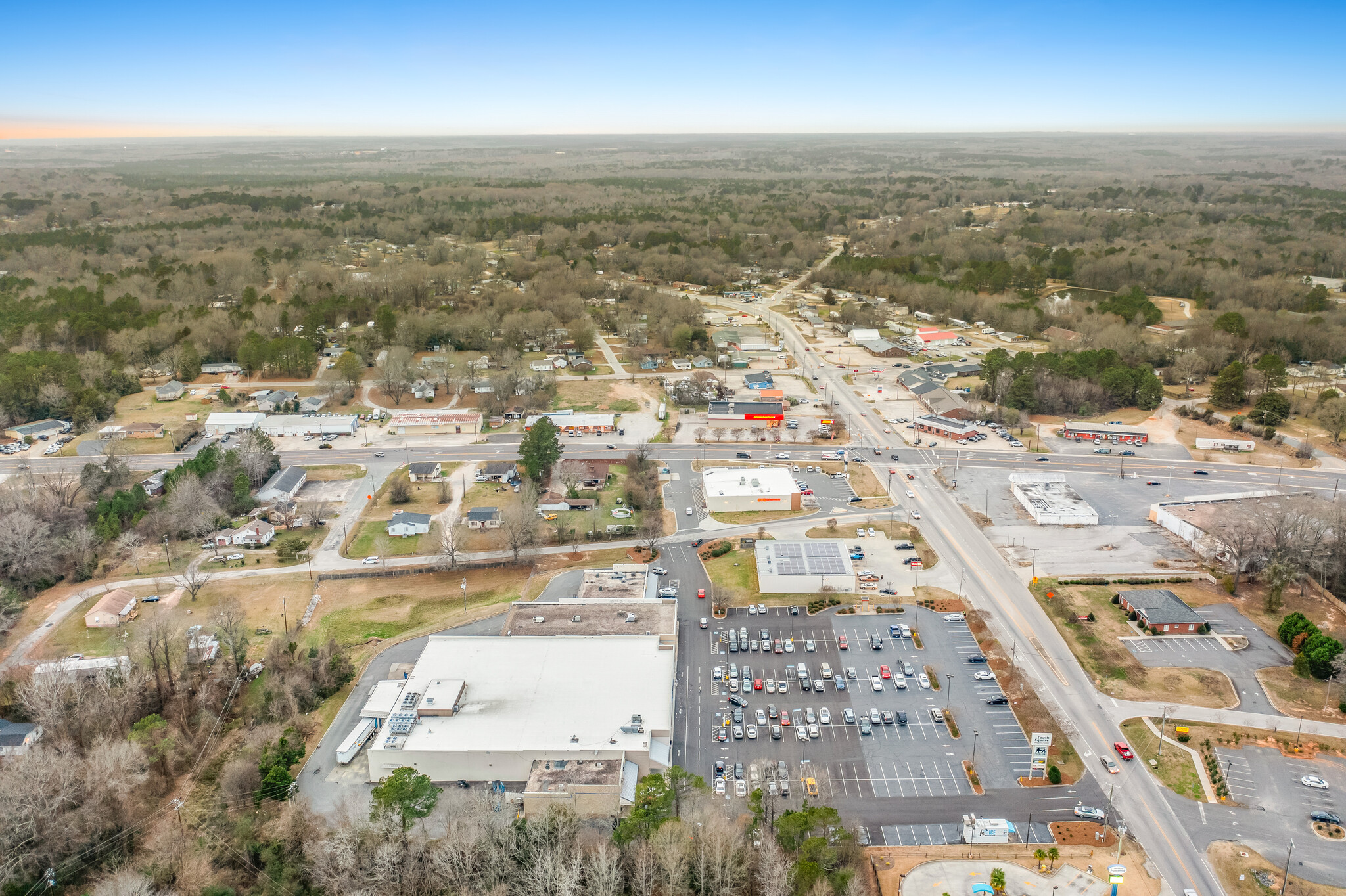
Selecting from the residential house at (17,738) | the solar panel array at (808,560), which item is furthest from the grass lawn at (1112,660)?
the residential house at (17,738)

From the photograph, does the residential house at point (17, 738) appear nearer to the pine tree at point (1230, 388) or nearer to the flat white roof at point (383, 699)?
the flat white roof at point (383, 699)

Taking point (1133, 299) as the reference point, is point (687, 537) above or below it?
below

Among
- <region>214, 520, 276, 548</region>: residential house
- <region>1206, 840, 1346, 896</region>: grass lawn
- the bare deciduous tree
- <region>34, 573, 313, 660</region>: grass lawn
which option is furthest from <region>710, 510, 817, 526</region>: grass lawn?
<region>1206, 840, 1346, 896</region>: grass lawn

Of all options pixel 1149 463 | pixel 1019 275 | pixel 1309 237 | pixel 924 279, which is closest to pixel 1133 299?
pixel 1019 275

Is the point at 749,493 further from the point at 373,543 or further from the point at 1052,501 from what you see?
the point at 373,543

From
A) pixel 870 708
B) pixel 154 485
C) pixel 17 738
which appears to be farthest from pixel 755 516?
pixel 154 485

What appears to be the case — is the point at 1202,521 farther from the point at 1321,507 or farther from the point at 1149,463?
the point at 1149,463

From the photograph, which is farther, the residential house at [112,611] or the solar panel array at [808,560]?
the solar panel array at [808,560]
